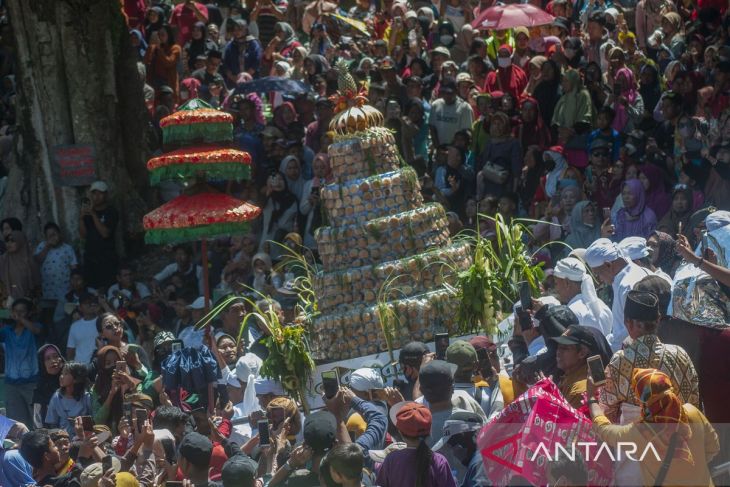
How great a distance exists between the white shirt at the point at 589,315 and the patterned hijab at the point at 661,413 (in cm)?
285

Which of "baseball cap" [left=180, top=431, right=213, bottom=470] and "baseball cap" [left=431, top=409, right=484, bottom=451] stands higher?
"baseball cap" [left=431, top=409, right=484, bottom=451]

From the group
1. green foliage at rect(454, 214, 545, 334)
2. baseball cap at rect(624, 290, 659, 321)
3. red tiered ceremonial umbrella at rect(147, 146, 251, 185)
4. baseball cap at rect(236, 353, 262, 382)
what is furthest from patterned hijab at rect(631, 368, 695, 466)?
red tiered ceremonial umbrella at rect(147, 146, 251, 185)

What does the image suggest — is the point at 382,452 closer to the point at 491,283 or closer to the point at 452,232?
the point at 491,283

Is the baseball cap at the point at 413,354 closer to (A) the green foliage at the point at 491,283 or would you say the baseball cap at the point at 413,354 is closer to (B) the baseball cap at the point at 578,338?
(B) the baseball cap at the point at 578,338

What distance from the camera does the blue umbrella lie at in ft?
61.2

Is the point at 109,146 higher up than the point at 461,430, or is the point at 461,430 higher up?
the point at 461,430

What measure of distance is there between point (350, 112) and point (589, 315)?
323 centimetres

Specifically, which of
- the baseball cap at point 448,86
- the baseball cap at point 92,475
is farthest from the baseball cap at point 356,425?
the baseball cap at point 448,86

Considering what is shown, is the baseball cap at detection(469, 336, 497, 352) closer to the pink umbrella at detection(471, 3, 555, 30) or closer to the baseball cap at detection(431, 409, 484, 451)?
the baseball cap at detection(431, 409, 484, 451)

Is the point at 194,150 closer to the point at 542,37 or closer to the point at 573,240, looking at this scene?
the point at 573,240

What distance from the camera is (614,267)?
9688 mm

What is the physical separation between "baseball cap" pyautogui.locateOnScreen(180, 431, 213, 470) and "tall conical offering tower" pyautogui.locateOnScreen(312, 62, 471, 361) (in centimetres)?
347

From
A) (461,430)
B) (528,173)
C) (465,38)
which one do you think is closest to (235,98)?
(465,38)

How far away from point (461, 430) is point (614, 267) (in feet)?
8.00
